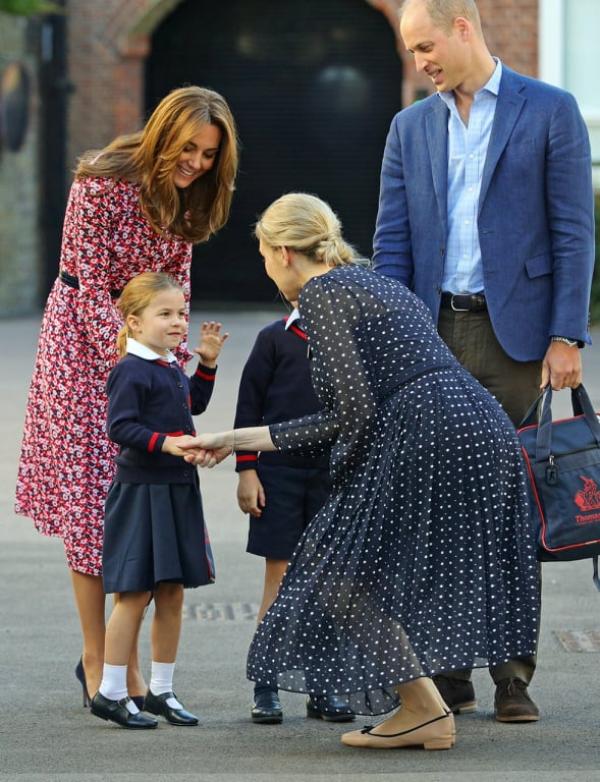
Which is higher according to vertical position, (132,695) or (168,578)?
(168,578)

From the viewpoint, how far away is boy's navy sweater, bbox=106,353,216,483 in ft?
14.8

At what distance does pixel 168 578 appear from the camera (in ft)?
14.9

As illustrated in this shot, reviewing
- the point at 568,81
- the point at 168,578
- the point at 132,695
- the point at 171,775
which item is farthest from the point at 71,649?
the point at 568,81

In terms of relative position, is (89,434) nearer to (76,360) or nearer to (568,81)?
(76,360)

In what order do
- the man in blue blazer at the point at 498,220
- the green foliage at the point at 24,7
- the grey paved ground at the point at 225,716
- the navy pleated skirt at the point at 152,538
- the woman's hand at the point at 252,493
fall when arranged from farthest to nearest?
1. the green foliage at the point at 24,7
2. the woman's hand at the point at 252,493
3. the man in blue blazer at the point at 498,220
4. the navy pleated skirt at the point at 152,538
5. the grey paved ground at the point at 225,716

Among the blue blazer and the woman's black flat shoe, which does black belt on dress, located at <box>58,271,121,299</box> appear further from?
the woman's black flat shoe

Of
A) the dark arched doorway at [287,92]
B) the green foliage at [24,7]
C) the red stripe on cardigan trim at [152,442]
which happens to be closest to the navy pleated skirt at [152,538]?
the red stripe on cardigan trim at [152,442]

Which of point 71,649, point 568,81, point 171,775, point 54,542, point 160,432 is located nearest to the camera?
point 171,775

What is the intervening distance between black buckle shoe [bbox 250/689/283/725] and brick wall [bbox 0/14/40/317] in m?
17.0

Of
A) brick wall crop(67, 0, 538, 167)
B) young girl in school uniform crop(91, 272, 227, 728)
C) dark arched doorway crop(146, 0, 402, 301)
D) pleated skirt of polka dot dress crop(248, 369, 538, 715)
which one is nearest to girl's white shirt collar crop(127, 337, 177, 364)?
young girl in school uniform crop(91, 272, 227, 728)

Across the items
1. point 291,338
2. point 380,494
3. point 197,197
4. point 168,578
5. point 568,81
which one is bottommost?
point 168,578

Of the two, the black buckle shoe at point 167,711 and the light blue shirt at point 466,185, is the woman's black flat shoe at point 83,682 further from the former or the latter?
the light blue shirt at point 466,185

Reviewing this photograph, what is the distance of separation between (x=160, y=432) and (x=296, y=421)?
0.49 m

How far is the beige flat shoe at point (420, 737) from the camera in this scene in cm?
432
